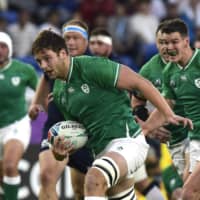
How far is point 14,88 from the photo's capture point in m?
10.1

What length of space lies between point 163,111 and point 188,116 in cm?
129

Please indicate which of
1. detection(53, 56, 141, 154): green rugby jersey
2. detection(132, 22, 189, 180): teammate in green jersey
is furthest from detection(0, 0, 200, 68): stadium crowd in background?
detection(53, 56, 141, 154): green rugby jersey

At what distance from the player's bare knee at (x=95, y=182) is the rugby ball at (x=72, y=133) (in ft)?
1.73

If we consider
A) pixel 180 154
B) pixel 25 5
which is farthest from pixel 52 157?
pixel 25 5

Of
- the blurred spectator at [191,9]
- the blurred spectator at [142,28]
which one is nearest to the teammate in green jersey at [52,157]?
the blurred spectator at [142,28]

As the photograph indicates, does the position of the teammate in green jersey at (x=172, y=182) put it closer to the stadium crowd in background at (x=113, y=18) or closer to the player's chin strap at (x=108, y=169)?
the player's chin strap at (x=108, y=169)

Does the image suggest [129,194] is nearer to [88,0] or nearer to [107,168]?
[107,168]

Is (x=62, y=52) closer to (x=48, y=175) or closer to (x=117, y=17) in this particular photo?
(x=48, y=175)

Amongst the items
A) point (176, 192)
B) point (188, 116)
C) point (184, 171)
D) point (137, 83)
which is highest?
point (137, 83)

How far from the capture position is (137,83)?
6.97 metres

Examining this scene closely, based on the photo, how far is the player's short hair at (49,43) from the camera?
7105 millimetres

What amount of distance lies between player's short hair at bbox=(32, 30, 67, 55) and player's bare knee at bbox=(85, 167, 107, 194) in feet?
3.54

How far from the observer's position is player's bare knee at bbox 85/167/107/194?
6.68 metres

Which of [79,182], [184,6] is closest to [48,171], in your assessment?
[79,182]
